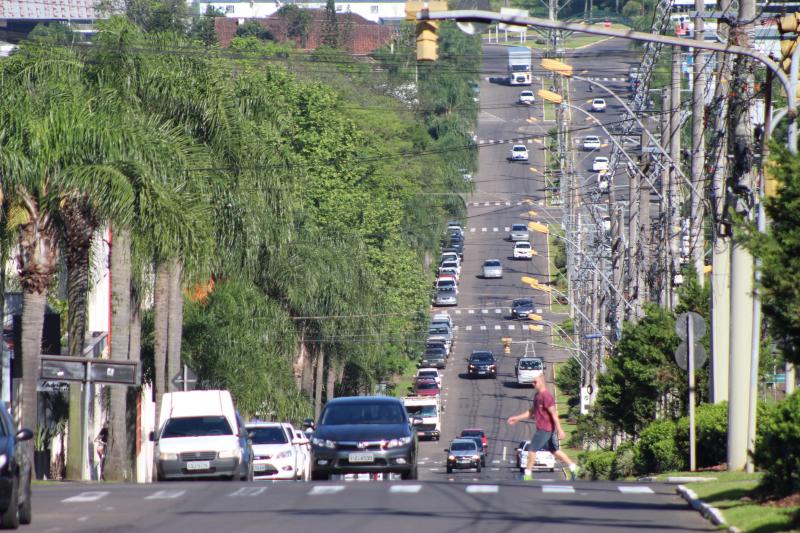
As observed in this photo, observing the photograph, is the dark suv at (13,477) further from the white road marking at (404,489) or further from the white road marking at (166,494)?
the white road marking at (404,489)

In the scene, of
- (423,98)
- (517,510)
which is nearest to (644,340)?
(517,510)

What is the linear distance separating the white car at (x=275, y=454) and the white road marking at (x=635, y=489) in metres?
10.4

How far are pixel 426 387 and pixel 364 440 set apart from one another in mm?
49999

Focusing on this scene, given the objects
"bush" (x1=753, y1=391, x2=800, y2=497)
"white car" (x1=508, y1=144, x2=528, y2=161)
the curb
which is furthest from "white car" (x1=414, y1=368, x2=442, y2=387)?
"bush" (x1=753, y1=391, x2=800, y2=497)

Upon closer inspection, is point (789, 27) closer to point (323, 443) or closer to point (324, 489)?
point (324, 489)

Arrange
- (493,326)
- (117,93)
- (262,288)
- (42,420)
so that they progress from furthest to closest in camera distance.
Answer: (493,326) → (262,288) → (42,420) → (117,93)

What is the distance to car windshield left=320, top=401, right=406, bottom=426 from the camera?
25.2 metres

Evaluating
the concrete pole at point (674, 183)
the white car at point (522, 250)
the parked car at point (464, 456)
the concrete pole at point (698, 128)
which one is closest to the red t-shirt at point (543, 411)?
the concrete pole at point (698, 128)

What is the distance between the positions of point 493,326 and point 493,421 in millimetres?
23755

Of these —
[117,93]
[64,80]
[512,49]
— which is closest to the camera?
[64,80]

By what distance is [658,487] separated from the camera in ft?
68.5

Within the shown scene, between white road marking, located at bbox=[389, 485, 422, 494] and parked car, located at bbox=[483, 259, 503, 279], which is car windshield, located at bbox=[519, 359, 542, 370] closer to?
parked car, located at bbox=[483, 259, 503, 279]

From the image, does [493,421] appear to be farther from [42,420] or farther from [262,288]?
[42,420]

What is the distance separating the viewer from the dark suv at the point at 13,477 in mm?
15133
